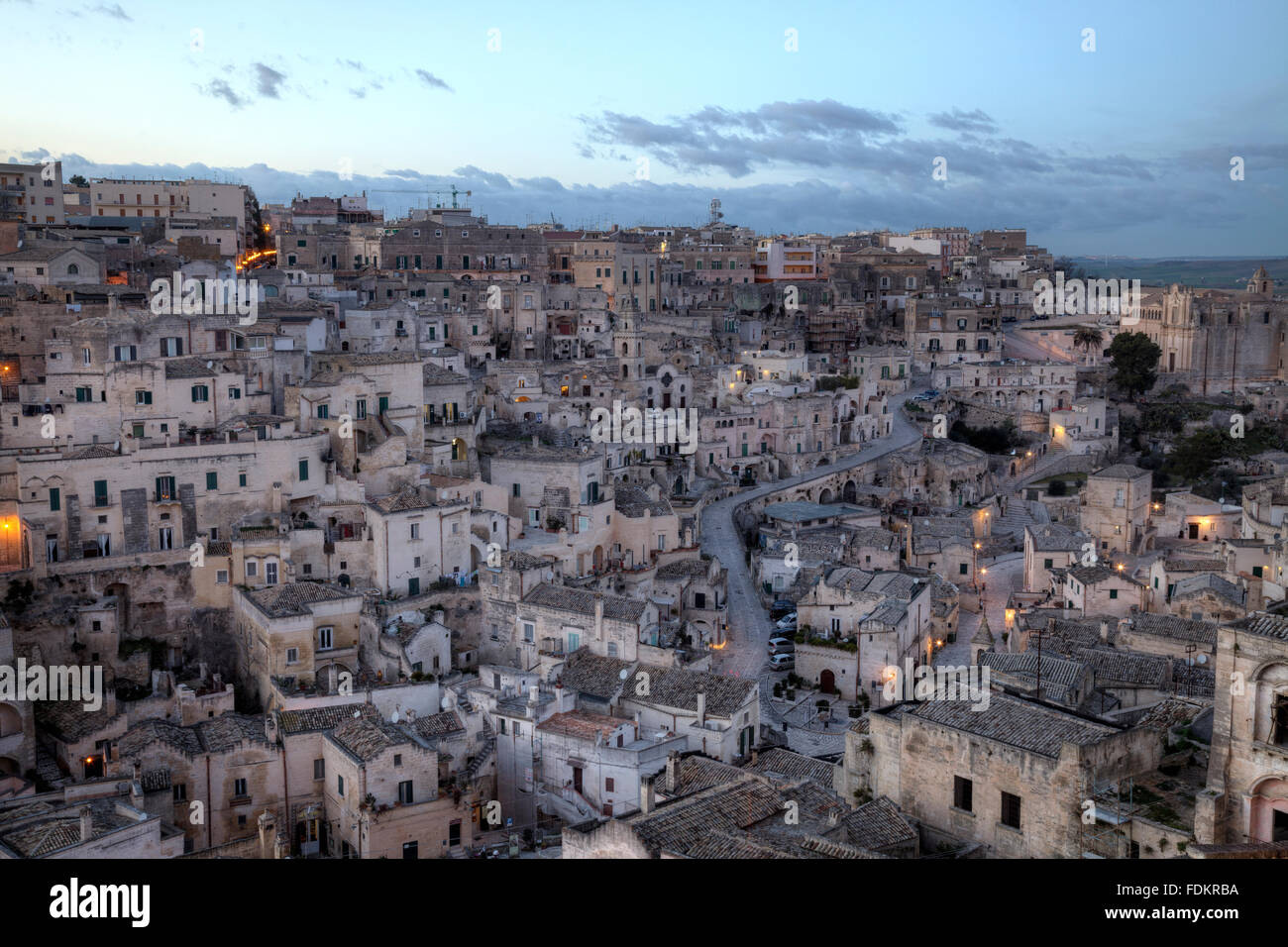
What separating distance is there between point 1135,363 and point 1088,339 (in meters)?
3.91

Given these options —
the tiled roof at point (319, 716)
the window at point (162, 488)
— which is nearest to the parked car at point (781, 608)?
the tiled roof at point (319, 716)

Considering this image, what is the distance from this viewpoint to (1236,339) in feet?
148

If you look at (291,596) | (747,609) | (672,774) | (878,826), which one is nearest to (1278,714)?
(878,826)

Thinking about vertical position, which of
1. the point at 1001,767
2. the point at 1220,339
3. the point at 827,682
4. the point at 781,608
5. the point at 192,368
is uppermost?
the point at 1220,339

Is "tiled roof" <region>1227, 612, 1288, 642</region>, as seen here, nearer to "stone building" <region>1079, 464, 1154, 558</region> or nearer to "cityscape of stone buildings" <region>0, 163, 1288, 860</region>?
"cityscape of stone buildings" <region>0, 163, 1288, 860</region>

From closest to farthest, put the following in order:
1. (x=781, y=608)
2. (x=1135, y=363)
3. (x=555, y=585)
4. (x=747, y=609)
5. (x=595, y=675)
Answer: (x=595, y=675) → (x=555, y=585) → (x=747, y=609) → (x=781, y=608) → (x=1135, y=363)

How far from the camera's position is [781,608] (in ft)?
82.9

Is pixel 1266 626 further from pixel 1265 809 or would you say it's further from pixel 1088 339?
pixel 1088 339

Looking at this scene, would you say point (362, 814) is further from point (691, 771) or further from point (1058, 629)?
point (1058, 629)

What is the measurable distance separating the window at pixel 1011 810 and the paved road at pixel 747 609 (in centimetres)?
645

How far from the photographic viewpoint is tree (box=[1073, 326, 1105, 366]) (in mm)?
45844

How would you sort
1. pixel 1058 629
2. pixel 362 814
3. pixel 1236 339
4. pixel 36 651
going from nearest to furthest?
1. pixel 362 814
2. pixel 36 651
3. pixel 1058 629
4. pixel 1236 339
